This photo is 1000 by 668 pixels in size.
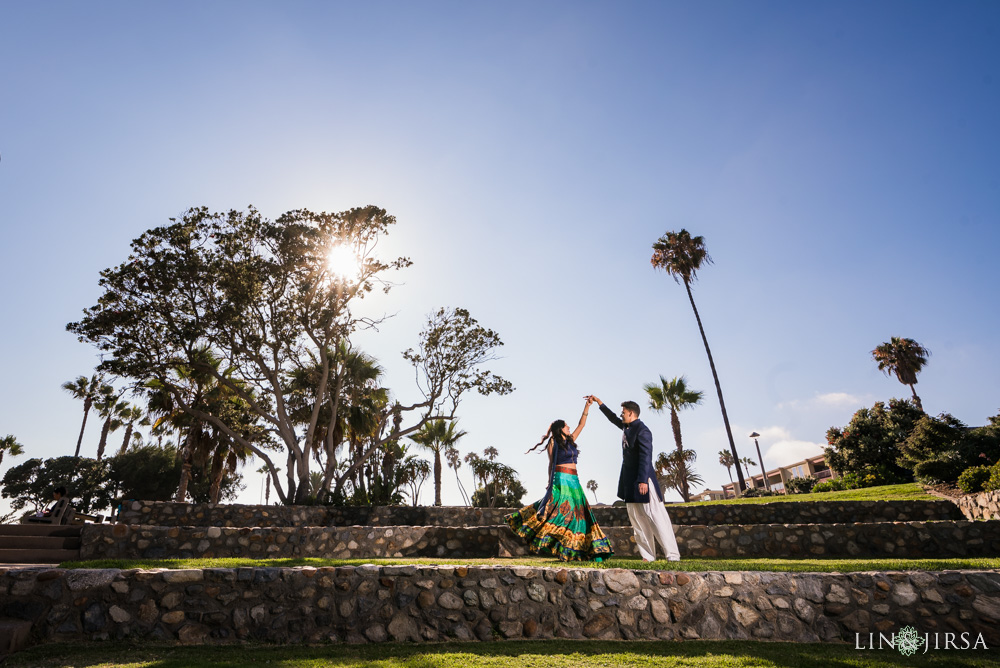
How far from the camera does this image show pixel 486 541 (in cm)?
980

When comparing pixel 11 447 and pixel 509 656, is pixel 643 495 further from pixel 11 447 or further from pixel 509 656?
pixel 11 447

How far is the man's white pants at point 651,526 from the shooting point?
20.1ft

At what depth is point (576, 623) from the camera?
4918mm

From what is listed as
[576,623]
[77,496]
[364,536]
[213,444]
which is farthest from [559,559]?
[77,496]

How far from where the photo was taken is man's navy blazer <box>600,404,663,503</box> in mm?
6379

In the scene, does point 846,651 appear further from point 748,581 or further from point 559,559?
point 559,559

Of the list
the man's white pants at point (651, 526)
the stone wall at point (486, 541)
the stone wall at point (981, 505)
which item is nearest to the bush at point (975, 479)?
the stone wall at point (981, 505)

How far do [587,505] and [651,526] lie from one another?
900 millimetres

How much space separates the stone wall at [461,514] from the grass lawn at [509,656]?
8.20 m

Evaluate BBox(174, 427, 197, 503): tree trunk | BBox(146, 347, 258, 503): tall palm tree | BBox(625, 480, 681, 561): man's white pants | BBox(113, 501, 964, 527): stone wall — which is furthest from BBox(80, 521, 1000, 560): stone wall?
BBox(174, 427, 197, 503): tree trunk

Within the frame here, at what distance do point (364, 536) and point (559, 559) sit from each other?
479cm

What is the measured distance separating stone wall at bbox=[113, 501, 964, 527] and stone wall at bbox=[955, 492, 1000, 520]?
27 centimetres

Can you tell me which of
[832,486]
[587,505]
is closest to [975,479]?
[832,486]

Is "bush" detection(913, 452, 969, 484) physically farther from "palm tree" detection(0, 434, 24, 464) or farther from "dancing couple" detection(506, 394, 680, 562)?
"palm tree" detection(0, 434, 24, 464)
